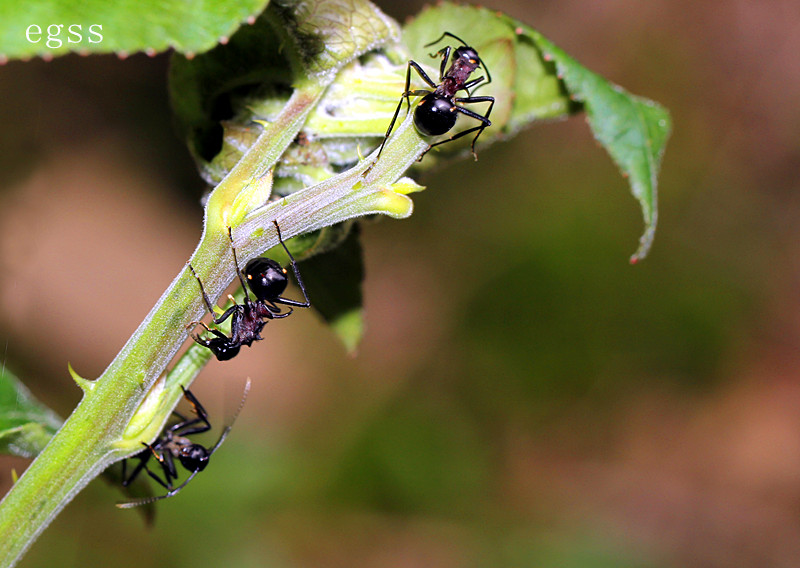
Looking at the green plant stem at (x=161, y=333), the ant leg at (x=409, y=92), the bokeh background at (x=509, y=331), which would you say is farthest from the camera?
the bokeh background at (x=509, y=331)

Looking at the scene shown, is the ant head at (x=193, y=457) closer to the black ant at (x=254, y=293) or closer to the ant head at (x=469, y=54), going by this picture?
the black ant at (x=254, y=293)

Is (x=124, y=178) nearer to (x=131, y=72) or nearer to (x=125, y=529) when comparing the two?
(x=131, y=72)

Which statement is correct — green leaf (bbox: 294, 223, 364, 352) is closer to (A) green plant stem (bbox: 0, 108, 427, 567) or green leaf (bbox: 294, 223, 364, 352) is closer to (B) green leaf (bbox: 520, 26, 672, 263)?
(A) green plant stem (bbox: 0, 108, 427, 567)

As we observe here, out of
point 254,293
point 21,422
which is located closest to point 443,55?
point 254,293

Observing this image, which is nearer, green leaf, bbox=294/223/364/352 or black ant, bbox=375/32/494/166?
black ant, bbox=375/32/494/166

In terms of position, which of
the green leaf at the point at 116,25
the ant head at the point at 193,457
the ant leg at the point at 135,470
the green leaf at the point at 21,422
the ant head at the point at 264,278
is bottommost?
the ant head at the point at 193,457

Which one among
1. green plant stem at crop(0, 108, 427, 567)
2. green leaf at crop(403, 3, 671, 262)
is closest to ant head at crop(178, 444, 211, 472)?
green plant stem at crop(0, 108, 427, 567)

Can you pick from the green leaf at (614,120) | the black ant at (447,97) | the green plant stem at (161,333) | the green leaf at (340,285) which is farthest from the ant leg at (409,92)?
the green leaf at (340,285)
